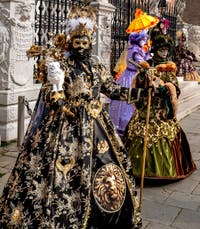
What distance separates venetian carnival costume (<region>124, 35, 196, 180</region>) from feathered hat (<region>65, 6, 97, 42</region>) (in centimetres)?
148

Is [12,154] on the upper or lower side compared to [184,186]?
upper

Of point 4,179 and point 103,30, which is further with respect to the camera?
point 103,30

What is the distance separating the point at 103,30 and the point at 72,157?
6105 millimetres

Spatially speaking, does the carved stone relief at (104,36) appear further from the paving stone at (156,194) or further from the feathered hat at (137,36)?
the paving stone at (156,194)

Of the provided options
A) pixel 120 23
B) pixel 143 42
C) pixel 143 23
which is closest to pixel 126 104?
pixel 143 42

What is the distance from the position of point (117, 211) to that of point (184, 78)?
1216cm

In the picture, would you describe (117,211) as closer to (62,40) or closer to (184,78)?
(62,40)

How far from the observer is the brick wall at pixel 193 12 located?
27.7 meters

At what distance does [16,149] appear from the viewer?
5836 millimetres

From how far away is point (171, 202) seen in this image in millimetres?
4027

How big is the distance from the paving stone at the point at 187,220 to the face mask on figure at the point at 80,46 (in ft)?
6.07

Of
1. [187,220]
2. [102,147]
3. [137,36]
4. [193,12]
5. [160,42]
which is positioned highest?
[193,12]

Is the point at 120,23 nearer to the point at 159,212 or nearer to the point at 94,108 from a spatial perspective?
→ the point at 159,212

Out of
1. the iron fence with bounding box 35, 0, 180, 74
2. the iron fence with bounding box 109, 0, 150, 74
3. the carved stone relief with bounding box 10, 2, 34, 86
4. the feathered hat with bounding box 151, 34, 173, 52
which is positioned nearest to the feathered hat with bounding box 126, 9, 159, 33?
the feathered hat with bounding box 151, 34, 173, 52
